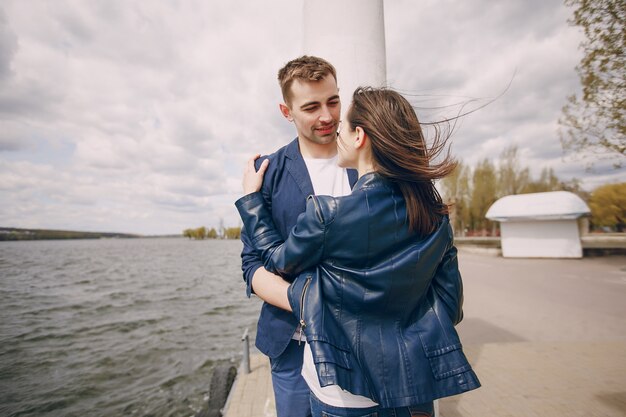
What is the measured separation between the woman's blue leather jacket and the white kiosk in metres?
19.3

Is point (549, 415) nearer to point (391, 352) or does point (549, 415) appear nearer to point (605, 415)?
point (605, 415)

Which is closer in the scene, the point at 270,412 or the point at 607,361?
the point at 270,412

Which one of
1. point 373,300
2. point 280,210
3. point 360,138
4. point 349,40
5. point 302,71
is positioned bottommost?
point 373,300

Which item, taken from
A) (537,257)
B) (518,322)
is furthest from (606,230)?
(518,322)

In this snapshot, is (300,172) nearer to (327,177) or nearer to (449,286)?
(327,177)

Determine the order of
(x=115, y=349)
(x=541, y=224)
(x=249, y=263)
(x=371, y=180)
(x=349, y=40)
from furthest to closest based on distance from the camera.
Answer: (x=541, y=224)
(x=115, y=349)
(x=349, y=40)
(x=249, y=263)
(x=371, y=180)

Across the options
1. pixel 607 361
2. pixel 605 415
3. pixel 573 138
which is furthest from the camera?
pixel 573 138

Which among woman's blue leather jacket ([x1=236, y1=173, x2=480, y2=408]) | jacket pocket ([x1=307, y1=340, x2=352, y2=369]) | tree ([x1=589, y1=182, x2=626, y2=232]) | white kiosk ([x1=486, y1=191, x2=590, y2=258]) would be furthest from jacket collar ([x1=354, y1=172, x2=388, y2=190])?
tree ([x1=589, y1=182, x2=626, y2=232])

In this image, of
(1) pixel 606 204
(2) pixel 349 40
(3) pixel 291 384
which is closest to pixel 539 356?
(3) pixel 291 384

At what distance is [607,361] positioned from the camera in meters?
4.84

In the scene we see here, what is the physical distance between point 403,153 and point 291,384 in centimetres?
130

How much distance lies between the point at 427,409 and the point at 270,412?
3260 millimetres

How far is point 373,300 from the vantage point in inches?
44.2

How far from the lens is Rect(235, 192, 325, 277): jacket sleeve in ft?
3.75
